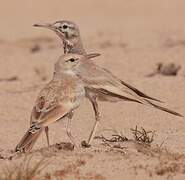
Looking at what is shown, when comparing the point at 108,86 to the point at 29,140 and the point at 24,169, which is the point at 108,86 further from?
the point at 24,169

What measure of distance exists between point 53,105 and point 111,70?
7705 mm

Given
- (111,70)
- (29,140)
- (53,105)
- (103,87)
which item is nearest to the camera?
(29,140)

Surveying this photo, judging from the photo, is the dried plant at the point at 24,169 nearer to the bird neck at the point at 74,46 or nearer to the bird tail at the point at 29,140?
the bird tail at the point at 29,140

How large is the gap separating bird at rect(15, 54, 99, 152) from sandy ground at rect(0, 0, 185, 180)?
0.65ft

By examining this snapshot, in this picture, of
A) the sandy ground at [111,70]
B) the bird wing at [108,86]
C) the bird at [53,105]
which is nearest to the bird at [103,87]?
the bird wing at [108,86]

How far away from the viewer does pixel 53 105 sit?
8.75 meters

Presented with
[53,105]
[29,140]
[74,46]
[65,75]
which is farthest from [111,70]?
[29,140]

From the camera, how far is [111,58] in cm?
1803

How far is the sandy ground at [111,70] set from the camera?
28.0ft

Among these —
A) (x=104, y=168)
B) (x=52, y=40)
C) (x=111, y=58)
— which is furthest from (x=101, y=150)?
(x=52, y=40)

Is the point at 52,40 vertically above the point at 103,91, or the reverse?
the point at 103,91

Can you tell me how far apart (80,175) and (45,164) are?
1.22ft

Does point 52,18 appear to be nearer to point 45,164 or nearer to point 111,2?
point 111,2

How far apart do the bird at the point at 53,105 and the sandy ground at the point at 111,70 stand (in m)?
0.20
